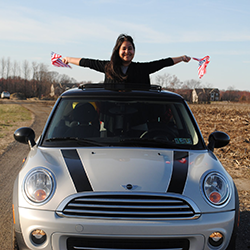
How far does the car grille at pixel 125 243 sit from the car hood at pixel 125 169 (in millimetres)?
321

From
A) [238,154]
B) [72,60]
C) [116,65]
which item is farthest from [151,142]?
[238,154]

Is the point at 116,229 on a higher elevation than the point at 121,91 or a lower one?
lower

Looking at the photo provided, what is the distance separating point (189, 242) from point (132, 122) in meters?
1.58

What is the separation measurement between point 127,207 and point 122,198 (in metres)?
0.08

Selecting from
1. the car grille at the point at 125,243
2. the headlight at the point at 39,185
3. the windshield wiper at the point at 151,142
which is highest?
the windshield wiper at the point at 151,142

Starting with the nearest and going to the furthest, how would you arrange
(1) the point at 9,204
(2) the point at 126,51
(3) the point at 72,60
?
(1) the point at 9,204
(2) the point at 126,51
(3) the point at 72,60

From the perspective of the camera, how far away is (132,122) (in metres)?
3.59

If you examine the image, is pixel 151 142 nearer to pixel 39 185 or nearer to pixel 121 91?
pixel 121 91

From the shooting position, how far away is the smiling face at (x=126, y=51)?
4.64m

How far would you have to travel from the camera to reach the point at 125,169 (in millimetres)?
2586

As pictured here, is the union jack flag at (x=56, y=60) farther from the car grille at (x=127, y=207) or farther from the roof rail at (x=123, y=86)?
the car grille at (x=127, y=207)

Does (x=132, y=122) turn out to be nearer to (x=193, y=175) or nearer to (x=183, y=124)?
(x=183, y=124)

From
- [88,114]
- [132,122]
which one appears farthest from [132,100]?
[88,114]

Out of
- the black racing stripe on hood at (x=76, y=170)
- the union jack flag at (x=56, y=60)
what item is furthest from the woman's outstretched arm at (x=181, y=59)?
the black racing stripe on hood at (x=76, y=170)
